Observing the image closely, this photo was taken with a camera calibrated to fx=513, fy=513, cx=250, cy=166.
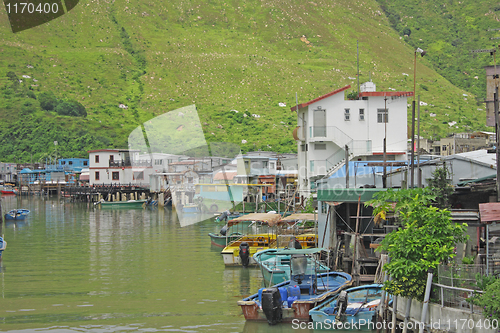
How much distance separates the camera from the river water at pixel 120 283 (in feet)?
63.4

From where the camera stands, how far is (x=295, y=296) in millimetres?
19766

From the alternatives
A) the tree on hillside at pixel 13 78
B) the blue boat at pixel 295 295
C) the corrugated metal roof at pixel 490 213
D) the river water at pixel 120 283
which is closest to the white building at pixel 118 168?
the river water at pixel 120 283

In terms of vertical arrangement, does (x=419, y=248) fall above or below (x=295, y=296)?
above

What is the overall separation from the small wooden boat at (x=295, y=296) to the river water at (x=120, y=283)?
1.70ft

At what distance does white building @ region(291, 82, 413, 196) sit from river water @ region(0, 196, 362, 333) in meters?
12.2

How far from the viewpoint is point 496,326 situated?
12.0m

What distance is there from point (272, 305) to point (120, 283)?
417 inches

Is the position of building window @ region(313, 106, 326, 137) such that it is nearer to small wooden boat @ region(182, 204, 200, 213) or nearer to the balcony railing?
small wooden boat @ region(182, 204, 200, 213)

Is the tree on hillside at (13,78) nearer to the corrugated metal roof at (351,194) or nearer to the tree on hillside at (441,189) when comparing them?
the corrugated metal roof at (351,194)

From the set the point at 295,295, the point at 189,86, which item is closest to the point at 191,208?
the point at 295,295

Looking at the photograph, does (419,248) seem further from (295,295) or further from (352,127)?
(352,127)

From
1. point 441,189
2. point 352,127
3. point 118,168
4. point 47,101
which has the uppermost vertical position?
point 47,101

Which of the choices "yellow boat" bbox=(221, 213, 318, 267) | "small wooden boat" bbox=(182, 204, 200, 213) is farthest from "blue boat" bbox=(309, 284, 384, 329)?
"small wooden boat" bbox=(182, 204, 200, 213)

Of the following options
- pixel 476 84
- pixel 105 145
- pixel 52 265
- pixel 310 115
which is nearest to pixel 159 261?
pixel 52 265
